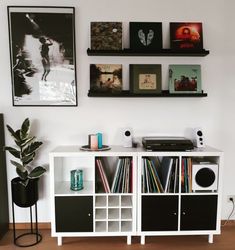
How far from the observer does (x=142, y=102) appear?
2.28 meters

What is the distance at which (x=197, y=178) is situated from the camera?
6.56 feet

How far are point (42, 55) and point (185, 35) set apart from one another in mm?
1364

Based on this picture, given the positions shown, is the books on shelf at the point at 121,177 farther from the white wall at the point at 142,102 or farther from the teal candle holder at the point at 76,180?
the white wall at the point at 142,102

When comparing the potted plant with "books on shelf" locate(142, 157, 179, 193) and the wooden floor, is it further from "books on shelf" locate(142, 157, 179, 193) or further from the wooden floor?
"books on shelf" locate(142, 157, 179, 193)

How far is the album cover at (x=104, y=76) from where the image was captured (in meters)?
2.21

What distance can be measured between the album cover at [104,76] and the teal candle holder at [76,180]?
80cm

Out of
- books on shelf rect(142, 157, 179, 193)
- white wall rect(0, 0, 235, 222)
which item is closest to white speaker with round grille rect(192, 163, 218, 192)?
books on shelf rect(142, 157, 179, 193)

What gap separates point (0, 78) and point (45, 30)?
62cm

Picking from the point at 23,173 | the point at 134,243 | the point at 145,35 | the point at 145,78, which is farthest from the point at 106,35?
the point at 134,243

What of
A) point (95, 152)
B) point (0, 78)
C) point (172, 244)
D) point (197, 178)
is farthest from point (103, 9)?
point (172, 244)

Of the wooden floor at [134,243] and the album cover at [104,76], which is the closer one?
the wooden floor at [134,243]

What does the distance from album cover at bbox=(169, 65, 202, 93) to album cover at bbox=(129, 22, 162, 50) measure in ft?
0.93

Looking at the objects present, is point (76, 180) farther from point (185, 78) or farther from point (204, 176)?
point (185, 78)

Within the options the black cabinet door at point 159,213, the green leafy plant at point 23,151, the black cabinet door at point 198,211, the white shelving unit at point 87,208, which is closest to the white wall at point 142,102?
the green leafy plant at point 23,151
